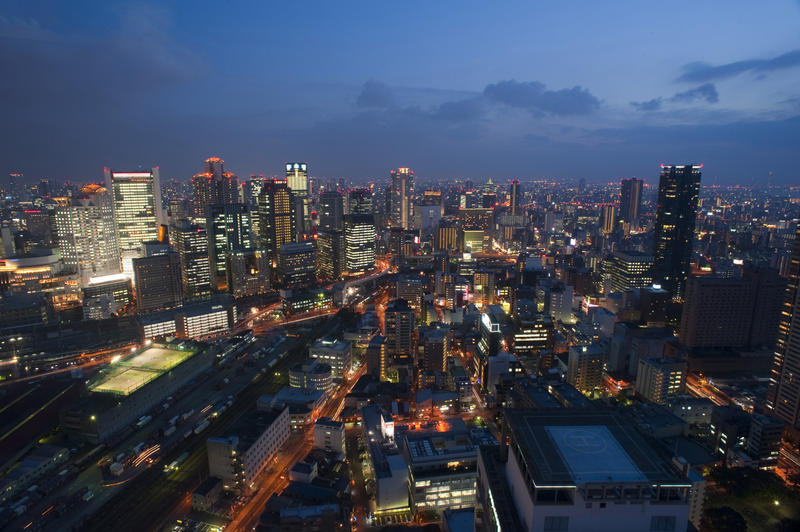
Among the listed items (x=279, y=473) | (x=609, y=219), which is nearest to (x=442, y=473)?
(x=279, y=473)

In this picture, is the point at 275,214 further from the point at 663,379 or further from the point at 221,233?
the point at 663,379

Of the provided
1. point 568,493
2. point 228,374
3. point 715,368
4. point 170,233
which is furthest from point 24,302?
point 715,368

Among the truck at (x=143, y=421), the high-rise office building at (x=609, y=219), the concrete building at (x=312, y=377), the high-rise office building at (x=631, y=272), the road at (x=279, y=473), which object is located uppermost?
the high-rise office building at (x=609, y=219)

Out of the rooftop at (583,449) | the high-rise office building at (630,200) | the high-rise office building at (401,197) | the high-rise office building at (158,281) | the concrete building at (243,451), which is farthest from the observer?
the high-rise office building at (401,197)

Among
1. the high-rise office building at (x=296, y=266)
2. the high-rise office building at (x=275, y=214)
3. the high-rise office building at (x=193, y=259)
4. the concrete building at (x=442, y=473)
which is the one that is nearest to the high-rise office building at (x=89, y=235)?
Answer: the high-rise office building at (x=193, y=259)

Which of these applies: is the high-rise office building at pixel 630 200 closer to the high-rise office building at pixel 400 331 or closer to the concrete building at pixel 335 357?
the high-rise office building at pixel 400 331

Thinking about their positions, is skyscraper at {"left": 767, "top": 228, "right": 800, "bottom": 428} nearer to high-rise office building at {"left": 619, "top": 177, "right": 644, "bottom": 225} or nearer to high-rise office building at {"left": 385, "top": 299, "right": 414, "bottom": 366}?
high-rise office building at {"left": 385, "top": 299, "right": 414, "bottom": 366}
